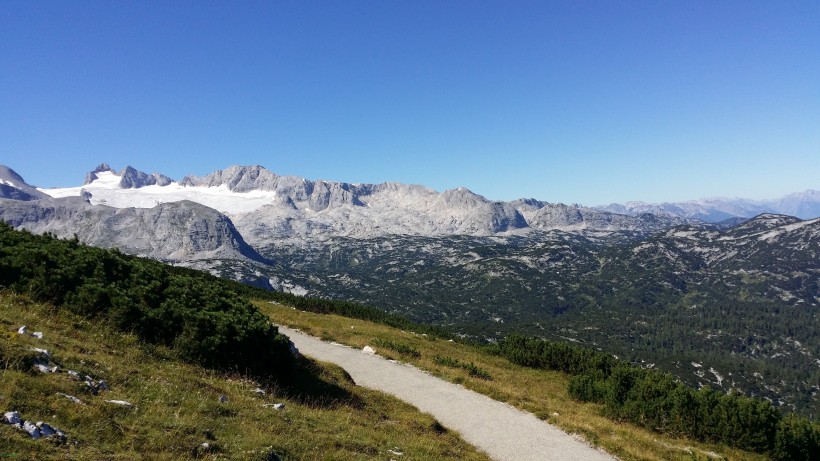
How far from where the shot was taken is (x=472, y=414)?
2317 centimetres

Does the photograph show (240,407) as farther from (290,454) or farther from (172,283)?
(172,283)

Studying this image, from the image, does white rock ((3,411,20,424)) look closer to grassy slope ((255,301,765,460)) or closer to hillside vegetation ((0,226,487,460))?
hillside vegetation ((0,226,487,460))

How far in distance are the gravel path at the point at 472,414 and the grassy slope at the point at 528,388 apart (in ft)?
3.22

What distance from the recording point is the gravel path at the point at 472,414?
763 inches

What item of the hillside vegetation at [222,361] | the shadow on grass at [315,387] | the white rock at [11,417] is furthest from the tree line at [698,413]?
the white rock at [11,417]

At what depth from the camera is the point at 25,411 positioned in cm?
896

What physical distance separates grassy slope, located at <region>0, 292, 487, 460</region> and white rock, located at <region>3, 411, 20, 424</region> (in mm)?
282

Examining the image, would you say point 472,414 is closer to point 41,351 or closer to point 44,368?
point 44,368

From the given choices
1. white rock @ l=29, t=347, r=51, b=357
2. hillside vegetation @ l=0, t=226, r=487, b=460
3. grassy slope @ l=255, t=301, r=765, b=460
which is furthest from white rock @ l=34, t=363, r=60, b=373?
grassy slope @ l=255, t=301, r=765, b=460

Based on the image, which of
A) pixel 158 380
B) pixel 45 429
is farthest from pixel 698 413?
pixel 45 429

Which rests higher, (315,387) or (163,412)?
(163,412)

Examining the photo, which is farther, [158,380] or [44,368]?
[158,380]

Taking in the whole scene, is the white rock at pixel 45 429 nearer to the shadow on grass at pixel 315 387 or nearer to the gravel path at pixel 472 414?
the shadow on grass at pixel 315 387

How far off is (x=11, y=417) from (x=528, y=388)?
1147 inches
